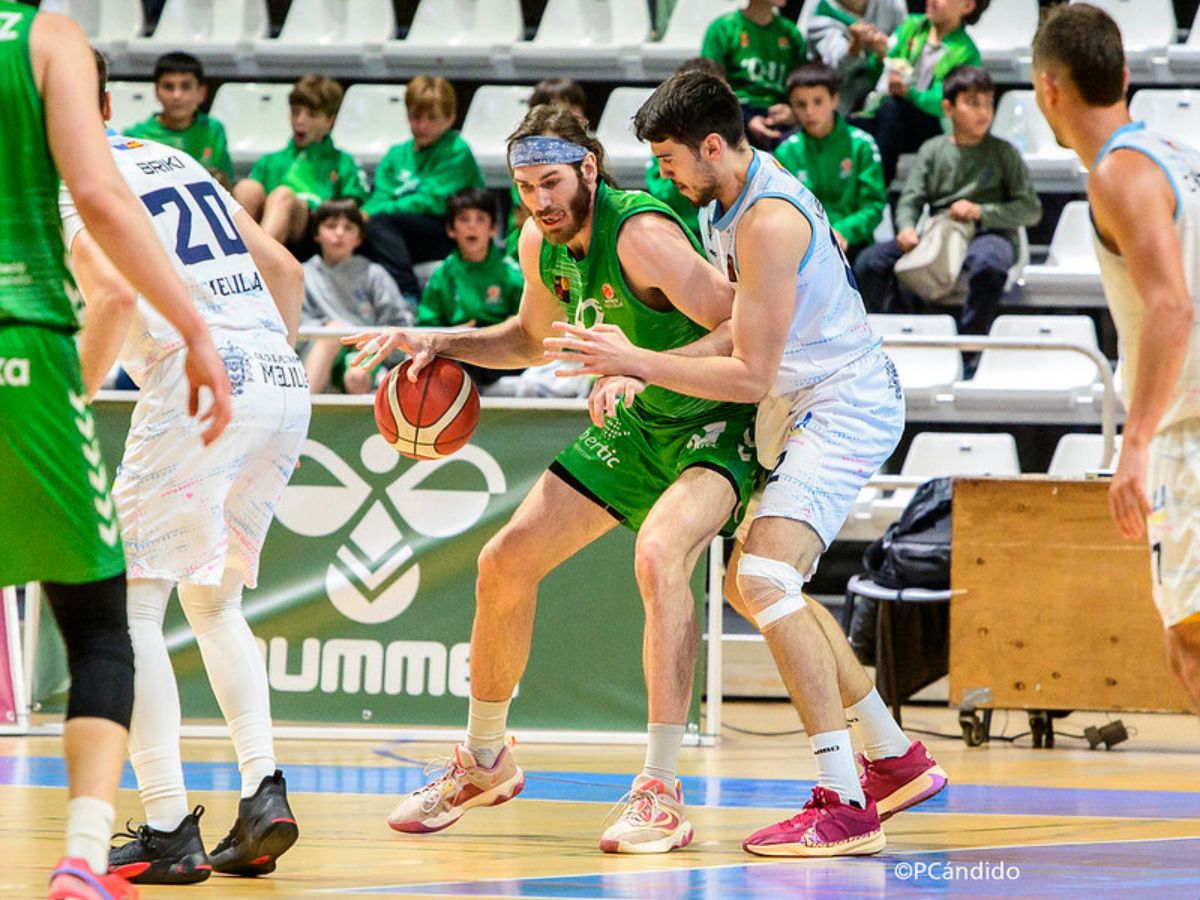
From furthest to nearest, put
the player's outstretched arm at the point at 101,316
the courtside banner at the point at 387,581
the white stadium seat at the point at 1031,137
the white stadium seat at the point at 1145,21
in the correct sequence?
the white stadium seat at the point at 1145,21 < the white stadium seat at the point at 1031,137 < the courtside banner at the point at 387,581 < the player's outstretched arm at the point at 101,316

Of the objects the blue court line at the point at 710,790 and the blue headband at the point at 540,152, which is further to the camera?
the blue court line at the point at 710,790

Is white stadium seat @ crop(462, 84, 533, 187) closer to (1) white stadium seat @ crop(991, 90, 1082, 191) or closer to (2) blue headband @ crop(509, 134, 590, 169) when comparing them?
(1) white stadium seat @ crop(991, 90, 1082, 191)

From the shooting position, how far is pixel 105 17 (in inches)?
513

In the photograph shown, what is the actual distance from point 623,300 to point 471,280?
17.1 feet

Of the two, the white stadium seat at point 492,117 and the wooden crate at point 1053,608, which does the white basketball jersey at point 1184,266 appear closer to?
the wooden crate at point 1053,608

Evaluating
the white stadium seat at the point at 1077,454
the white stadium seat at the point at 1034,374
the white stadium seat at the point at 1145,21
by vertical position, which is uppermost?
the white stadium seat at the point at 1145,21

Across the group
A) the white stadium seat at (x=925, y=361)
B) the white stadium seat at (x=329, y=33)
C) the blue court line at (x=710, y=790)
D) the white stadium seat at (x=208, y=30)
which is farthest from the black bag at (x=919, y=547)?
the white stadium seat at (x=208, y=30)

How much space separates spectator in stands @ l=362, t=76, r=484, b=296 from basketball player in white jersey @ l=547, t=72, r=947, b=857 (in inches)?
240

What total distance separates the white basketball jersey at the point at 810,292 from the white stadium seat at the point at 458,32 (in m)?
7.90

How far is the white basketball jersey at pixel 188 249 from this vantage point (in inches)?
167

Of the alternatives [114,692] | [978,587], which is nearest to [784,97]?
[978,587]

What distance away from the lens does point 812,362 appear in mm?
4754

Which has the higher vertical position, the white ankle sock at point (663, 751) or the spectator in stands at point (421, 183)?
the spectator in stands at point (421, 183)

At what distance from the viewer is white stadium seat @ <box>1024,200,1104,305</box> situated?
10.6 m
